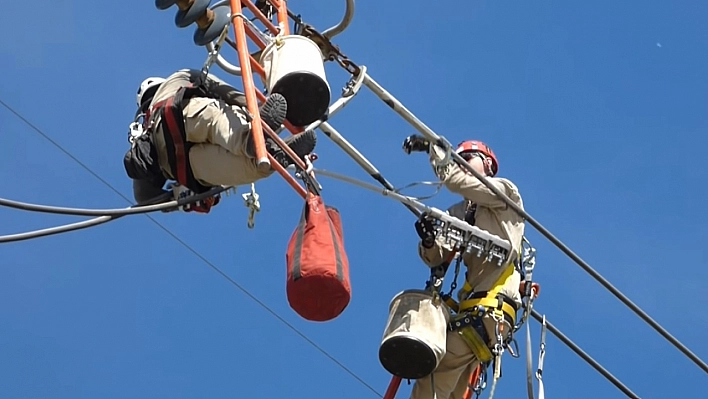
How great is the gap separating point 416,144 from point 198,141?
146cm

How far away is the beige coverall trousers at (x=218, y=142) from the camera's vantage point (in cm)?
920

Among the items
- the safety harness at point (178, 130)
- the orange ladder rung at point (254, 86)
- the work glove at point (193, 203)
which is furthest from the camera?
the work glove at point (193, 203)

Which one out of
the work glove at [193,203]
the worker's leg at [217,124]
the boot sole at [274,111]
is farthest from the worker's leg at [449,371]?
the boot sole at [274,111]

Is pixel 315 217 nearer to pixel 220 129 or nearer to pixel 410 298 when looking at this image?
pixel 220 129

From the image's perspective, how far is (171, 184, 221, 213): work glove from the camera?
9516 mm

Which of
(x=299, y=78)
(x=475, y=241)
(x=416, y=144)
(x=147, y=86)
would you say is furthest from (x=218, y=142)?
(x=475, y=241)

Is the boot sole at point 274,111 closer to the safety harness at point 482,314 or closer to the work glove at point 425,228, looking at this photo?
the work glove at point 425,228

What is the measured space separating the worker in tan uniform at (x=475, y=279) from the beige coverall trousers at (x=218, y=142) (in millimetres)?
1391

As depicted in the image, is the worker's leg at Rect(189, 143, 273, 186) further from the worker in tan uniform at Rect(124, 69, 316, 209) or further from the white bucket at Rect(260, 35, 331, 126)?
the white bucket at Rect(260, 35, 331, 126)

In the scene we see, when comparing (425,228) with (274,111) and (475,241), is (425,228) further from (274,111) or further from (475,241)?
(274,111)

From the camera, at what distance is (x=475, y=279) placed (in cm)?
1044

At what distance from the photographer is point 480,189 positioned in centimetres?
1030

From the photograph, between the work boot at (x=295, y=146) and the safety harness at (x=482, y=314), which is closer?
the work boot at (x=295, y=146)

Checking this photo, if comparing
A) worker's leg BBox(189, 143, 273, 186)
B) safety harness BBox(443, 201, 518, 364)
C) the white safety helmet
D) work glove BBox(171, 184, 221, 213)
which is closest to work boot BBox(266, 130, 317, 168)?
worker's leg BBox(189, 143, 273, 186)
